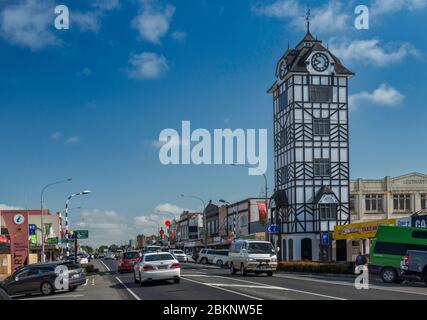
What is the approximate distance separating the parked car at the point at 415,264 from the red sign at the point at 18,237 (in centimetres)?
2798

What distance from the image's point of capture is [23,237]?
47.1 m

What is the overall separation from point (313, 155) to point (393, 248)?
1421 inches

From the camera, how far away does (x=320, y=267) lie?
42438mm

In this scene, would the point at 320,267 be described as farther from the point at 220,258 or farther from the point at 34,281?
the point at 220,258

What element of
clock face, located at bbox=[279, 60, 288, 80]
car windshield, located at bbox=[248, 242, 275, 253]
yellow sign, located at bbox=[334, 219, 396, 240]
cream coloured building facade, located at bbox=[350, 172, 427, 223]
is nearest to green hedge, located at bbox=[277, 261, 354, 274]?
yellow sign, located at bbox=[334, 219, 396, 240]

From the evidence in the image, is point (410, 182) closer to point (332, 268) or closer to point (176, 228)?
point (332, 268)

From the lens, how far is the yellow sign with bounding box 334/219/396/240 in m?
46.5

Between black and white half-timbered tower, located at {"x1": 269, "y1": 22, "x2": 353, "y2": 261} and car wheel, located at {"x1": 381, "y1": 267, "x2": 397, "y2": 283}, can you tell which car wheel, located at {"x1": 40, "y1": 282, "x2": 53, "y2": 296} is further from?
black and white half-timbered tower, located at {"x1": 269, "y1": 22, "x2": 353, "y2": 261}

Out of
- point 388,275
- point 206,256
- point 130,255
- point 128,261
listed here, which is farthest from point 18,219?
point 388,275

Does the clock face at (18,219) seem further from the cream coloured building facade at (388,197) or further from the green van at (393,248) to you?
the cream coloured building facade at (388,197)

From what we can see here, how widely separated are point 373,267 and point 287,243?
1464 inches

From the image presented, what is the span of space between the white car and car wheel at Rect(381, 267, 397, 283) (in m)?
10.3
